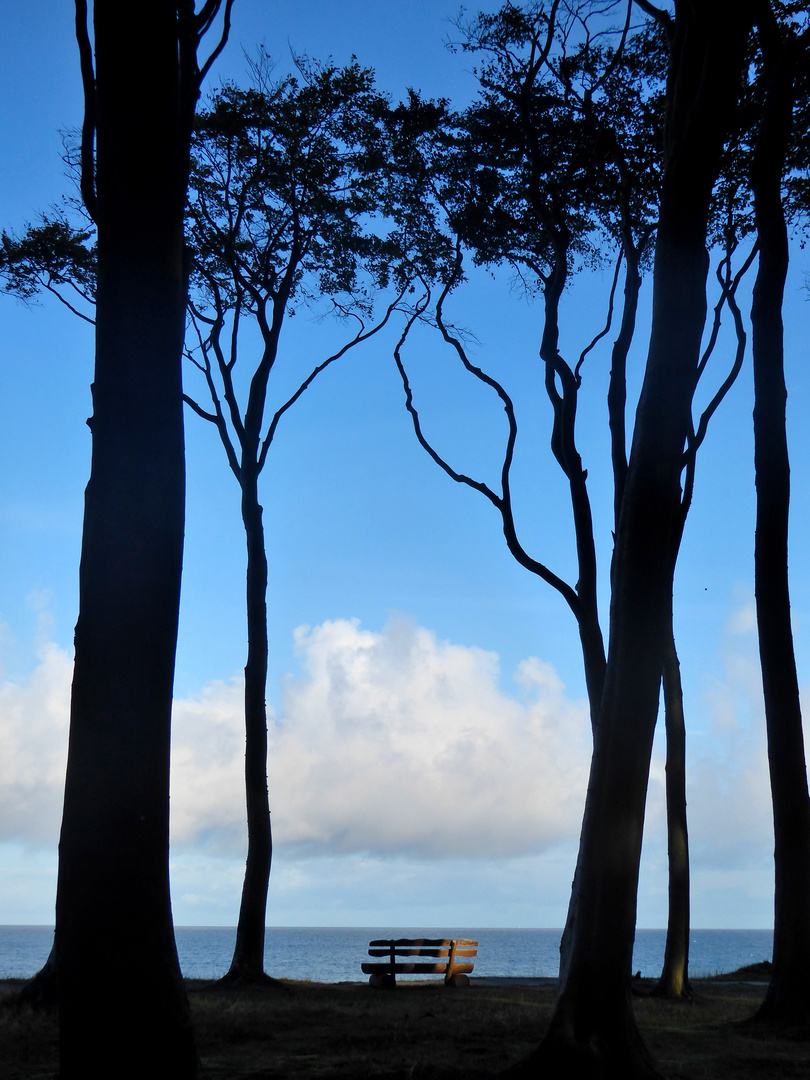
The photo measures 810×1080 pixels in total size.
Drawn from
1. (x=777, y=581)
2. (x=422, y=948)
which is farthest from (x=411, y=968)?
(x=777, y=581)

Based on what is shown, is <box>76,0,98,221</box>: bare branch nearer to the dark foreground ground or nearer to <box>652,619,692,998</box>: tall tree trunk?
the dark foreground ground

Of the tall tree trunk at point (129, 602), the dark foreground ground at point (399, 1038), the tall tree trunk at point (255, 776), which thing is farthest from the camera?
the tall tree trunk at point (255, 776)

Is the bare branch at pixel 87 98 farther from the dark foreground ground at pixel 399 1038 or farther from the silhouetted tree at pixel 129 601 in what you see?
the dark foreground ground at pixel 399 1038

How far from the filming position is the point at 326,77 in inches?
672

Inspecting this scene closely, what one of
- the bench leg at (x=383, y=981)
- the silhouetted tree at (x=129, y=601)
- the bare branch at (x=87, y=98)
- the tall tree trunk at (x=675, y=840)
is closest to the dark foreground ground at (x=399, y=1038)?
the tall tree trunk at (x=675, y=840)

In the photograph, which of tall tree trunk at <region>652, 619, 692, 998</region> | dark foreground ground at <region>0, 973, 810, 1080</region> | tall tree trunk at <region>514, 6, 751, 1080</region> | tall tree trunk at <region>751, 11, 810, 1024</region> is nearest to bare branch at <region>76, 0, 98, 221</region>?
tall tree trunk at <region>514, 6, 751, 1080</region>

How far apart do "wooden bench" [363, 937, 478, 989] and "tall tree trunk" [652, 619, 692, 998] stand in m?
3.18

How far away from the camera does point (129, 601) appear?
6141 millimetres

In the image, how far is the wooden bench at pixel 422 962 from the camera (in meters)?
14.7

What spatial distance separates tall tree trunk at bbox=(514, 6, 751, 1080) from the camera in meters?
6.57

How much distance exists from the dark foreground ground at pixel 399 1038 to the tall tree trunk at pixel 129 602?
1077 mm

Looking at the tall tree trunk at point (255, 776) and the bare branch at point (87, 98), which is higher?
the bare branch at point (87, 98)

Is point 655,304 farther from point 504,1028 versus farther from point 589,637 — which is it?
point 504,1028

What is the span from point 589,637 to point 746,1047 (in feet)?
17.0
